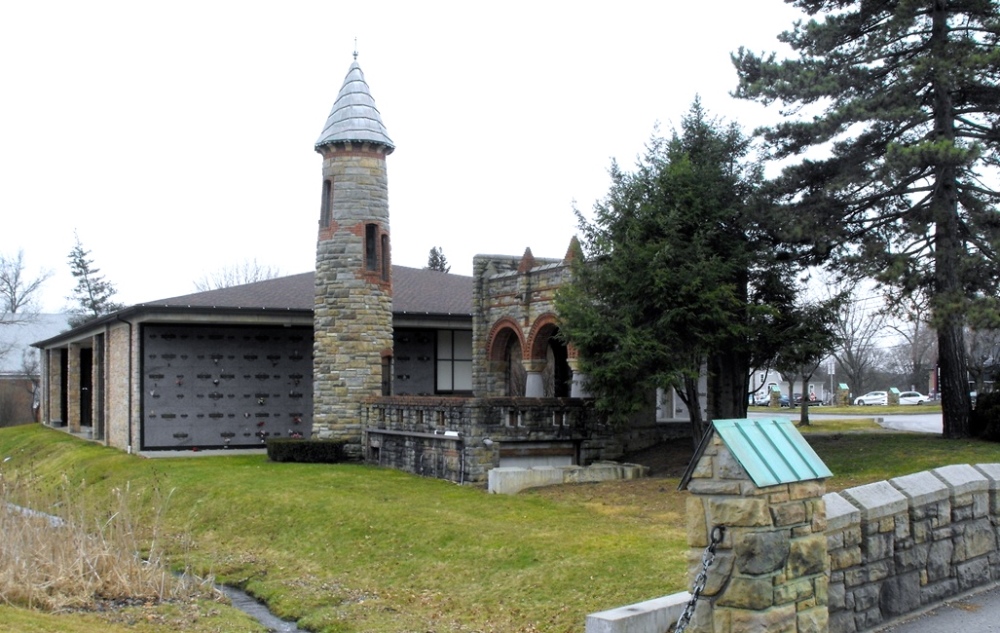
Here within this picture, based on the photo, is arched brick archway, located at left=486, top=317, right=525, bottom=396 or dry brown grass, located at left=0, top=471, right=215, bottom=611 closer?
dry brown grass, located at left=0, top=471, right=215, bottom=611

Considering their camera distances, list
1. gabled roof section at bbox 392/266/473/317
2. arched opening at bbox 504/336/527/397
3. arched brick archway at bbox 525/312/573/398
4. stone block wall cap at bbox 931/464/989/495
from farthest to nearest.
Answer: gabled roof section at bbox 392/266/473/317 < arched opening at bbox 504/336/527/397 < arched brick archway at bbox 525/312/573/398 < stone block wall cap at bbox 931/464/989/495

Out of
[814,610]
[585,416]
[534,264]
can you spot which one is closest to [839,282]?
[585,416]

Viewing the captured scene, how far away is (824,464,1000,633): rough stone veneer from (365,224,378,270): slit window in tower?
18565 millimetres

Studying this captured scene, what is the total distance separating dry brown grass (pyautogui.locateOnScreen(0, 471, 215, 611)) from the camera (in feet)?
38.9

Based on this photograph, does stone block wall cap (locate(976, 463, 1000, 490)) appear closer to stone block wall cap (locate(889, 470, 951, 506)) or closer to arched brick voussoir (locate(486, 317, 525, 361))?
stone block wall cap (locate(889, 470, 951, 506))

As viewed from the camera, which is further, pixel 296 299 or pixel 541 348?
pixel 296 299

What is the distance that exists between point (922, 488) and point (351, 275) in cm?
1902

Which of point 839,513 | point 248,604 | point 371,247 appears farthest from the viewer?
point 371,247

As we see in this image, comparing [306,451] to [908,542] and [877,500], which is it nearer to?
[908,542]

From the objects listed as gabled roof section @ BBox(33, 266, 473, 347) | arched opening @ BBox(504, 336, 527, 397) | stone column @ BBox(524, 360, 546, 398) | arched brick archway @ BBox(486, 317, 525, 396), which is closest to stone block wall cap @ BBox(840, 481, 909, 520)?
stone column @ BBox(524, 360, 546, 398)

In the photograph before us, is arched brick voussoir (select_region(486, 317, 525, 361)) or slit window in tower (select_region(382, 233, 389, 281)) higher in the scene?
slit window in tower (select_region(382, 233, 389, 281))

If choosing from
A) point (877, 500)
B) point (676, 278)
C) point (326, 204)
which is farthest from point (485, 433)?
point (877, 500)

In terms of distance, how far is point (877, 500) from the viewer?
28.4 ft

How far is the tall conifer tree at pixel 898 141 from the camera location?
19.2 meters
